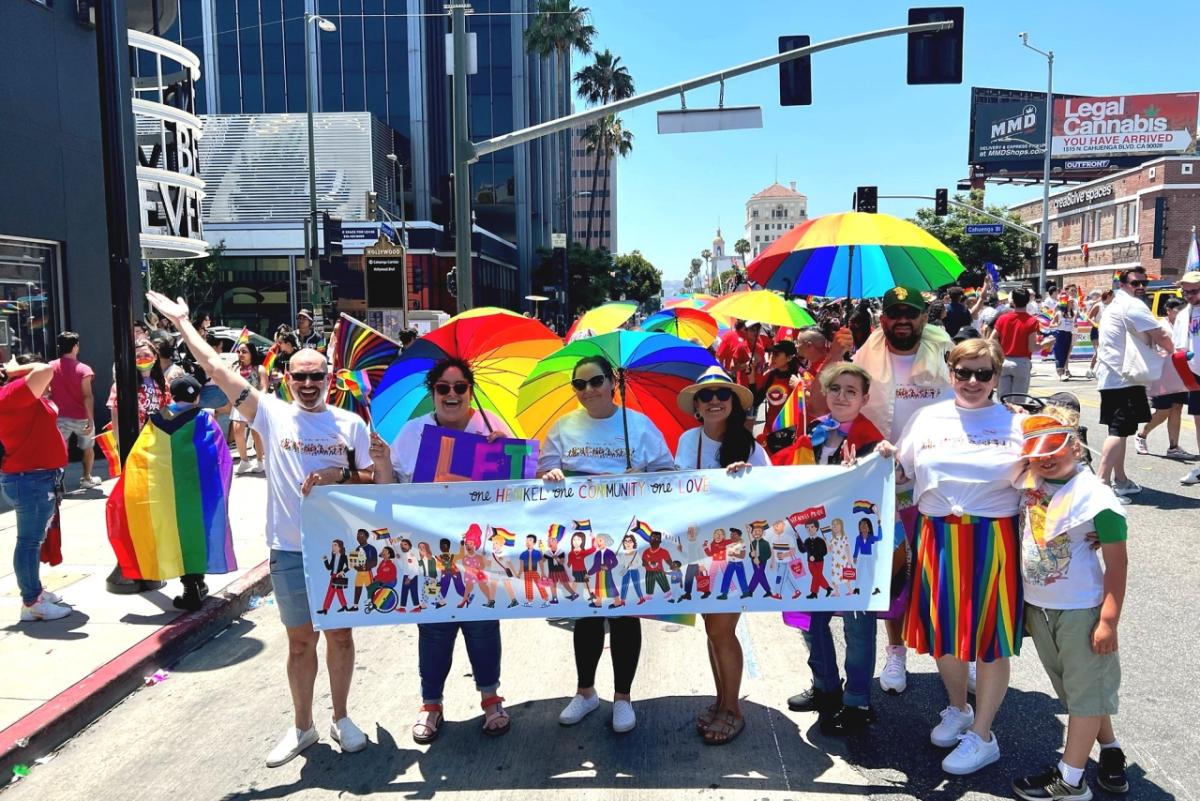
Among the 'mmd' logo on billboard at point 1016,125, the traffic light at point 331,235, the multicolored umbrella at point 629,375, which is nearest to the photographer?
the multicolored umbrella at point 629,375

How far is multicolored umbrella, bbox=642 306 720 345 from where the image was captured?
350 inches

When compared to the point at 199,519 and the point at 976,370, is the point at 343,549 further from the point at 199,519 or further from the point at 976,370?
the point at 976,370

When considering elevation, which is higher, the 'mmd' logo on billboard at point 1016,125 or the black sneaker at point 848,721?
the 'mmd' logo on billboard at point 1016,125

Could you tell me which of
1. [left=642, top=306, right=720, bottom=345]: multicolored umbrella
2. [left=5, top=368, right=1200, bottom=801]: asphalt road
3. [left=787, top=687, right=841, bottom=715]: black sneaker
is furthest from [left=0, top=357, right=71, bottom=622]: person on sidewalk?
[left=642, top=306, right=720, bottom=345]: multicolored umbrella

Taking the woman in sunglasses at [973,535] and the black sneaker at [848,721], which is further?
the black sneaker at [848,721]

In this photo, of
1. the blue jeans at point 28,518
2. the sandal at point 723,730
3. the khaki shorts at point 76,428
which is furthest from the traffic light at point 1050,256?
the blue jeans at point 28,518

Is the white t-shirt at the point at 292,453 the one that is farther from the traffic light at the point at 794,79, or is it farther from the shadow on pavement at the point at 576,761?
the traffic light at the point at 794,79

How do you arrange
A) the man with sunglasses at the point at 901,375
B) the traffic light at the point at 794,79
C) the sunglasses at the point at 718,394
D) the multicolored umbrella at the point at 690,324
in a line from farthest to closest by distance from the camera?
the traffic light at the point at 794,79
the multicolored umbrella at the point at 690,324
the man with sunglasses at the point at 901,375
the sunglasses at the point at 718,394

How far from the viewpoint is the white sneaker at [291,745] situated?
14.0 feet

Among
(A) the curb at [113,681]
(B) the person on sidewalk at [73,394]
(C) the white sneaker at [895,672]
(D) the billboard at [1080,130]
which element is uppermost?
(D) the billboard at [1080,130]

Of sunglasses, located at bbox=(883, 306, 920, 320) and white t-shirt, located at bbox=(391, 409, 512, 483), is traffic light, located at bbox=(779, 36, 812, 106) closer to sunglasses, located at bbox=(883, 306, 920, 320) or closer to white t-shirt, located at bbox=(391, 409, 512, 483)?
sunglasses, located at bbox=(883, 306, 920, 320)

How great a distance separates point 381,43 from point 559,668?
5573 centimetres

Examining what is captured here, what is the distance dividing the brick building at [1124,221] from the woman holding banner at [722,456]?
5487cm

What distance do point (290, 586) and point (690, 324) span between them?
5.94 m
